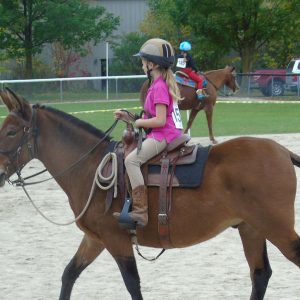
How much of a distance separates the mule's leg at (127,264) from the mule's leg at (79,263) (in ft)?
1.54

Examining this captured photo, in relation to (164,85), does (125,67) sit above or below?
below

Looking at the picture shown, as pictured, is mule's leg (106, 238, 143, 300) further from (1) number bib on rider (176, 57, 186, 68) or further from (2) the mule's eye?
(1) number bib on rider (176, 57, 186, 68)

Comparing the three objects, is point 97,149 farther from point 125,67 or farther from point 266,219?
point 125,67

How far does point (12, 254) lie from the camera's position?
870 centimetres

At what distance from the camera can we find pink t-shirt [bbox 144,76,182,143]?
242 inches

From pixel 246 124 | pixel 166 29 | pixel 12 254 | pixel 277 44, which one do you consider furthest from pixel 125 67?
pixel 12 254

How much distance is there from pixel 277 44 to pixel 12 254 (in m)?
42.1

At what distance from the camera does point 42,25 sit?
43.5 meters

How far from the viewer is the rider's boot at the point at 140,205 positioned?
6.09m

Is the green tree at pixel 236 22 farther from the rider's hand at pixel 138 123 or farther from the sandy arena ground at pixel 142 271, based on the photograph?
the rider's hand at pixel 138 123

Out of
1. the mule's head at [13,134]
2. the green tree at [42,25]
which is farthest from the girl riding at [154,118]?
the green tree at [42,25]

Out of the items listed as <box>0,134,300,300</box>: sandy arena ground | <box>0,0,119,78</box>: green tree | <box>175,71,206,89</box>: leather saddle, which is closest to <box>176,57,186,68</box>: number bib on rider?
<box>175,71,206,89</box>: leather saddle

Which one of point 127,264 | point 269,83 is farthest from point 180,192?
point 269,83

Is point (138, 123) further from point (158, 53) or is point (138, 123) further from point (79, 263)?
point (79, 263)
